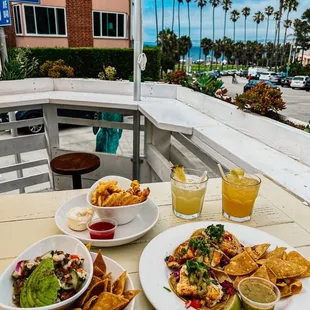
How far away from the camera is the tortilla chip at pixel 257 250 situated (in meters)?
0.87

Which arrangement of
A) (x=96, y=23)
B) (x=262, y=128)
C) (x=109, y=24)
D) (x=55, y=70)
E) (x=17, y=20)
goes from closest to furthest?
1. (x=262, y=128)
2. (x=55, y=70)
3. (x=17, y=20)
4. (x=96, y=23)
5. (x=109, y=24)

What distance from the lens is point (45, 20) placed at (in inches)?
→ 484

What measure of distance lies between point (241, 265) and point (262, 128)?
152 centimetres

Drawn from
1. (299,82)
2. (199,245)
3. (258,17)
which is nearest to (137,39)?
(199,245)

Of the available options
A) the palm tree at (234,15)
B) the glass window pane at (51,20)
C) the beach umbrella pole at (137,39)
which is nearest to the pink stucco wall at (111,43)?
the glass window pane at (51,20)

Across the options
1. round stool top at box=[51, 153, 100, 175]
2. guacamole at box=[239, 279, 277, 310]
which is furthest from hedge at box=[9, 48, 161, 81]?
guacamole at box=[239, 279, 277, 310]

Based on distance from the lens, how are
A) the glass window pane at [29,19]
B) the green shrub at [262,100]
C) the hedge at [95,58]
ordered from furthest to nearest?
the glass window pane at [29,19], the hedge at [95,58], the green shrub at [262,100]

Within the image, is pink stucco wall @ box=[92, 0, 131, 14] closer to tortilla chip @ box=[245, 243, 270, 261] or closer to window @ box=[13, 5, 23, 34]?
window @ box=[13, 5, 23, 34]

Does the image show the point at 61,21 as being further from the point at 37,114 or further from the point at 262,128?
the point at 262,128

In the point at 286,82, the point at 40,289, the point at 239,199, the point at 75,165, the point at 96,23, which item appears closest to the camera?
the point at 40,289

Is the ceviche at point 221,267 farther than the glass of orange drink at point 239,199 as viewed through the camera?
No

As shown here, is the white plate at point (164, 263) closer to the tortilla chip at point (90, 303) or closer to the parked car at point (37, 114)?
the tortilla chip at point (90, 303)

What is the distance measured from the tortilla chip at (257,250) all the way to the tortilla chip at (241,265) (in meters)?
0.02

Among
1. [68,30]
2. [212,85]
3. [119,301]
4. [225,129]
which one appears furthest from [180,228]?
[68,30]
